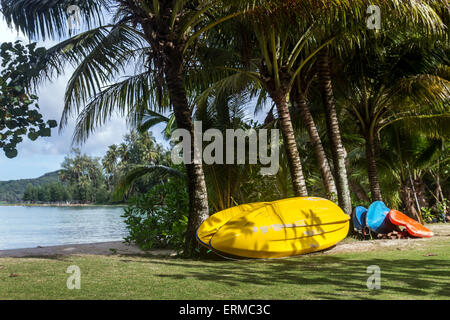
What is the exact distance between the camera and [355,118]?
11.7m

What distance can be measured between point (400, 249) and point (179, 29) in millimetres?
5742

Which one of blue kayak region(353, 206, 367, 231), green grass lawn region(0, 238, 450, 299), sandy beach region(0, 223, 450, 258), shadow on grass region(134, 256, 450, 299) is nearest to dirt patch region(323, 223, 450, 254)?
sandy beach region(0, 223, 450, 258)

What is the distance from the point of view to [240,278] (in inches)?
198

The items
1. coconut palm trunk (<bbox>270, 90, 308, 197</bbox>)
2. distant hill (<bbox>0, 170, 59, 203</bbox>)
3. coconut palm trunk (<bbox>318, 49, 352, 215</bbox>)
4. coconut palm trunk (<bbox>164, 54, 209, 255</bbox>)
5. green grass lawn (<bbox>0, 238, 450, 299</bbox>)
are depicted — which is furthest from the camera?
distant hill (<bbox>0, 170, 59, 203</bbox>)

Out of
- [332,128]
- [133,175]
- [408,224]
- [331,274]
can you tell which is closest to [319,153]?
[332,128]

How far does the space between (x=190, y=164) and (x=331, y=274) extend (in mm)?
3314

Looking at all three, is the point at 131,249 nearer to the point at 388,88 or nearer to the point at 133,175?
the point at 133,175

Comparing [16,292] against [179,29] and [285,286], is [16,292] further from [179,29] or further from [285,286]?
[179,29]

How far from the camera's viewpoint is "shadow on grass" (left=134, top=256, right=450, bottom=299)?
412 centimetres

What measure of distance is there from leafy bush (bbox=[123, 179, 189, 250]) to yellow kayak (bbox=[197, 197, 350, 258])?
162 centimetres

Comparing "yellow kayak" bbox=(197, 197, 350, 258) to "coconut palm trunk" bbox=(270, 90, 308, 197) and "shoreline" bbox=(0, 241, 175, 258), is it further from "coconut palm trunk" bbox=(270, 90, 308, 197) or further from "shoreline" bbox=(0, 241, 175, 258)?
"shoreline" bbox=(0, 241, 175, 258)

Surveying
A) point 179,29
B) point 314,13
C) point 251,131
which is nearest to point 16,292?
point 179,29

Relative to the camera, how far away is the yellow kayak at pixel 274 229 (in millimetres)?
7035

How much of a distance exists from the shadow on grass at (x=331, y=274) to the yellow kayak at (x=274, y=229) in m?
0.30
